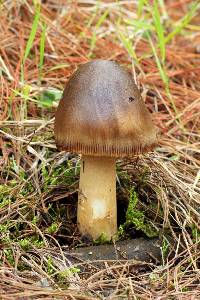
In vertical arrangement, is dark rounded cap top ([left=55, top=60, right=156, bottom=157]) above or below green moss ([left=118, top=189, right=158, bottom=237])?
above

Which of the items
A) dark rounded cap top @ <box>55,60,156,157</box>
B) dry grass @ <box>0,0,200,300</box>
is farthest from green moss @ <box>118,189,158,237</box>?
dark rounded cap top @ <box>55,60,156,157</box>

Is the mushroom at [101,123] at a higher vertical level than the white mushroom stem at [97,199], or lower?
higher

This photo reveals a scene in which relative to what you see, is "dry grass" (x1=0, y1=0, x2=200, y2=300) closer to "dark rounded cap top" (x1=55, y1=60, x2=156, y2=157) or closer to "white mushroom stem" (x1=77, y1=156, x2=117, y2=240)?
"white mushroom stem" (x1=77, y1=156, x2=117, y2=240)

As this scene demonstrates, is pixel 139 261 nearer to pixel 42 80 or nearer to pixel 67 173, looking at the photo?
pixel 67 173

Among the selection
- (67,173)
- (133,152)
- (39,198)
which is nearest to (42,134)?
(67,173)

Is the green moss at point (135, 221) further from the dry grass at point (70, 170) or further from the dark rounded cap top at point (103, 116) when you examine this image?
the dark rounded cap top at point (103, 116)

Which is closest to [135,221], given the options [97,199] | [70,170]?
[97,199]

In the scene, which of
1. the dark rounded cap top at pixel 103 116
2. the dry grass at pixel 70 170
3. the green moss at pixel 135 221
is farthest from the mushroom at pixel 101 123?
the dry grass at pixel 70 170
